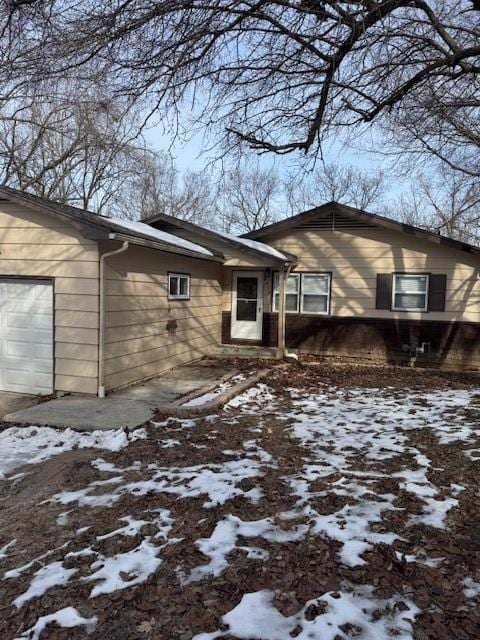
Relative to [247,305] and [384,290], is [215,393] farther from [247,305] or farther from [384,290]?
[384,290]

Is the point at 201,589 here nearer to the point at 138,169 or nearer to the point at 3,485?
the point at 3,485

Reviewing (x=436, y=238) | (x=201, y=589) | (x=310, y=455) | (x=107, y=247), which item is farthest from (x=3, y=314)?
(x=436, y=238)

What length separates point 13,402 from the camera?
7559mm

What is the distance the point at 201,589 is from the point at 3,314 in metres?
6.77

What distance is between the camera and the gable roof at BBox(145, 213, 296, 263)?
11.1 m

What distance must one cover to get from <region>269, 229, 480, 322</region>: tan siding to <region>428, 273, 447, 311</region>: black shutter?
0.35ft

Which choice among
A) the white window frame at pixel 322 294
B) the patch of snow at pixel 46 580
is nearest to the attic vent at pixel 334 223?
the white window frame at pixel 322 294

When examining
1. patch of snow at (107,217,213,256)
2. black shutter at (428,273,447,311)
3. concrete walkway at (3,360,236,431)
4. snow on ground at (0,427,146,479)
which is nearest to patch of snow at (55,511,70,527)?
snow on ground at (0,427,146,479)

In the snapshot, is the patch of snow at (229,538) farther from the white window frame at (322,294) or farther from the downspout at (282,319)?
the white window frame at (322,294)

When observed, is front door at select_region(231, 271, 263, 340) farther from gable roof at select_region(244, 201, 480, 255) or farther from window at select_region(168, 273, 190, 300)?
window at select_region(168, 273, 190, 300)

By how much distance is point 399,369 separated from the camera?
1132 cm

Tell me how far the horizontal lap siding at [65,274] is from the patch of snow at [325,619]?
5.51m

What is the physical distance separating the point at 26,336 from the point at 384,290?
837cm

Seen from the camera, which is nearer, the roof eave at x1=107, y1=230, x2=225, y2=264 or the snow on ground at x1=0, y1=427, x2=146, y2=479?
the snow on ground at x1=0, y1=427, x2=146, y2=479
